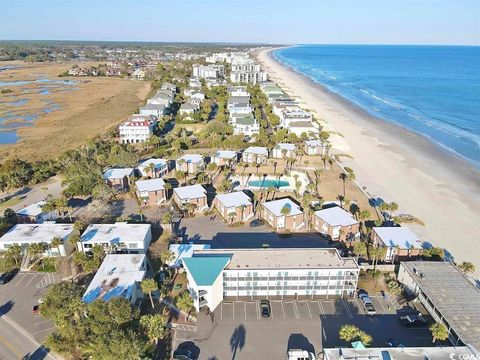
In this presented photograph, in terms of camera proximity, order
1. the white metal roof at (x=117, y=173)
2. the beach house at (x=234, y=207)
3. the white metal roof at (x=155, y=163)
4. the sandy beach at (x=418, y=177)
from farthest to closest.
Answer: the white metal roof at (x=155, y=163) < the white metal roof at (x=117, y=173) < the beach house at (x=234, y=207) < the sandy beach at (x=418, y=177)

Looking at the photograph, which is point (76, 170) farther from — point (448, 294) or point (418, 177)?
point (418, 177)

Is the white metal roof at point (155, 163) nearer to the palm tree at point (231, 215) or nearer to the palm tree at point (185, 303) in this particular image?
the palm tree at point (231, 215)

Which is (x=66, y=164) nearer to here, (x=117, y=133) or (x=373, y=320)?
(x=117, y=133)

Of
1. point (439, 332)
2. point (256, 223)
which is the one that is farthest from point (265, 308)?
point (256, 223)

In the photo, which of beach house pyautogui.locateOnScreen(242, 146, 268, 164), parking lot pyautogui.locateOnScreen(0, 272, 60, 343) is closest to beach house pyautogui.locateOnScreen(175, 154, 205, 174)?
beach house pyautogui.locateOnScreen(242, 146, 268, 164)

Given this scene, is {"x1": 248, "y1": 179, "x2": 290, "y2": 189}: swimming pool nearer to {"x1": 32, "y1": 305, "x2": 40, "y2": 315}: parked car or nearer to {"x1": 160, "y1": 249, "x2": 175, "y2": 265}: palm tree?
{"x1": 160, "y1": 249, "x2": 175, "y2": 265}: palm tree

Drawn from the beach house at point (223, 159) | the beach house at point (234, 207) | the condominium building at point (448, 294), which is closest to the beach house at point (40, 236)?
the beach house at point (234, 207)

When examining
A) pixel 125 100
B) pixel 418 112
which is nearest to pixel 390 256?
pixel 418 112
